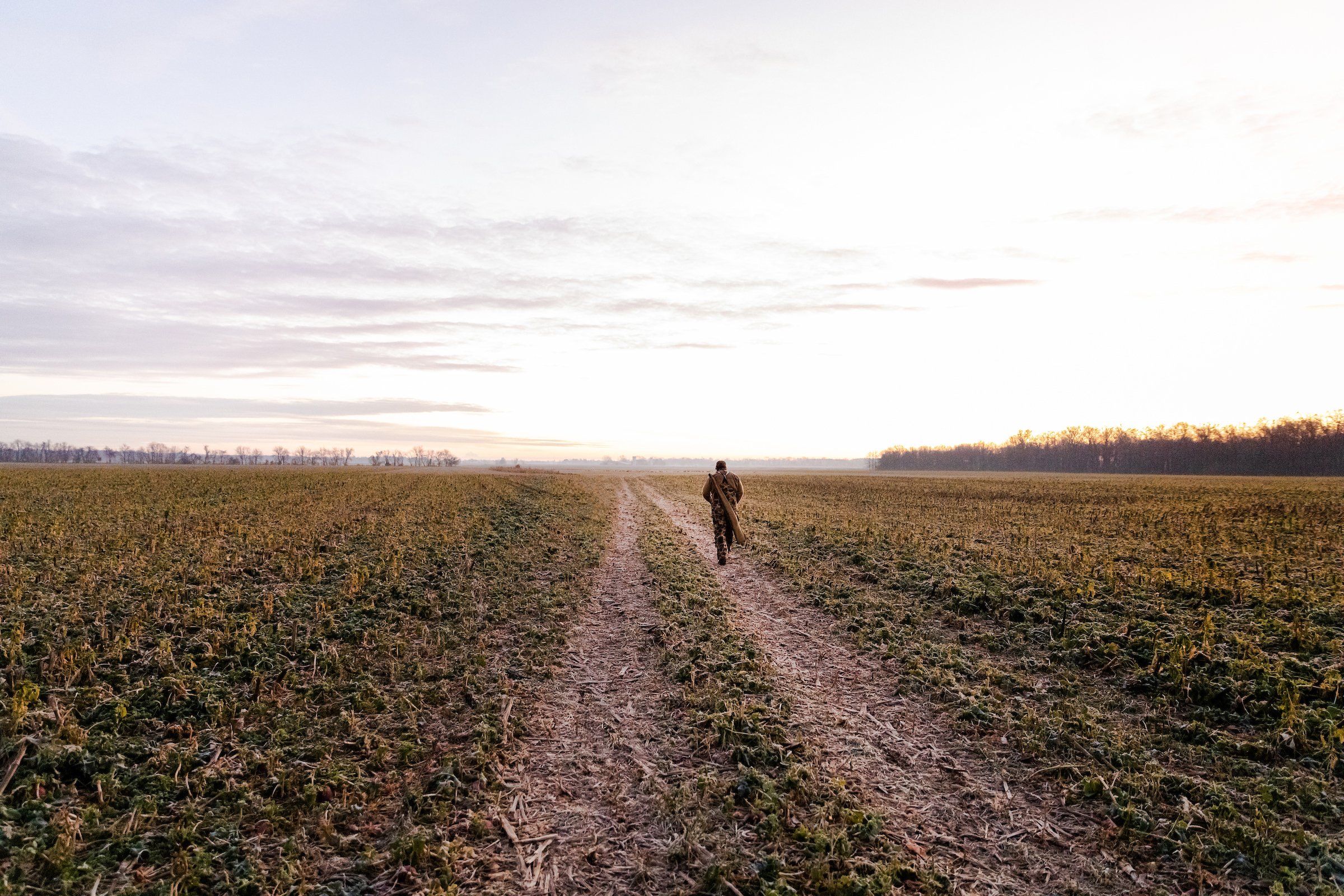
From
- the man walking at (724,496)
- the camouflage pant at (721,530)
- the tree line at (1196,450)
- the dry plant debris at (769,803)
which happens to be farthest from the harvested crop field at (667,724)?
the tree line at (1196,450)

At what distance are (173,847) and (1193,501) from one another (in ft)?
167

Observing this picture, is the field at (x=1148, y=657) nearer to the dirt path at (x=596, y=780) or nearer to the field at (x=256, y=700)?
the dirt path at (x=596, y=780)

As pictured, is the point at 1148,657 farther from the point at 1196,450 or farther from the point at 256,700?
the point at 1196,450

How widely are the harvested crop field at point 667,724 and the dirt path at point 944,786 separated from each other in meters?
0.05

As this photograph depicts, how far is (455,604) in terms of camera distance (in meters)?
14.9

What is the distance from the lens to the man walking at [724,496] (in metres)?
18.7

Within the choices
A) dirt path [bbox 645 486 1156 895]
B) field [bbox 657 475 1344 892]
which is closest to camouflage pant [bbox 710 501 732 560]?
field [bbox 657 475 1344 892]

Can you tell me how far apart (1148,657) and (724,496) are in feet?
34.4

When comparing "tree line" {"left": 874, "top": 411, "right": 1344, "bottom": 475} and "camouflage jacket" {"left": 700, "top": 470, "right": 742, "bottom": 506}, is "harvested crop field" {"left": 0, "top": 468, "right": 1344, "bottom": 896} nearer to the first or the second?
"camouflage jacket" {"left": 700, "top": 470, "right": 742, "bottom": 506}

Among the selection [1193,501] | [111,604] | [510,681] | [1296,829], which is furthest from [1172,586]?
[1193,501]

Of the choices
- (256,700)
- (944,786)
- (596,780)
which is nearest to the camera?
(944,786)

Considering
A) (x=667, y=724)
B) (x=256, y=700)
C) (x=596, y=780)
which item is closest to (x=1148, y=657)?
(x=667, y=724)

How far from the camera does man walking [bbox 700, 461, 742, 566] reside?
61.2 ft

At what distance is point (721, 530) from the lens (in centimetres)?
1933
